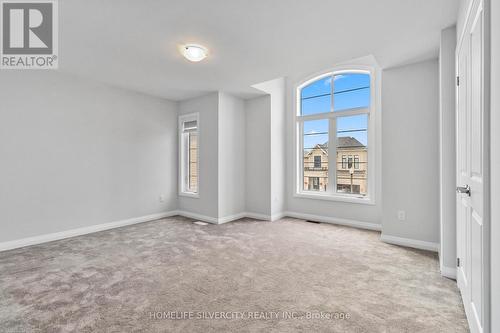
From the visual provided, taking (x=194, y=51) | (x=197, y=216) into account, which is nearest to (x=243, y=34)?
(x=194, y=51)

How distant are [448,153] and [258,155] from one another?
124 inches

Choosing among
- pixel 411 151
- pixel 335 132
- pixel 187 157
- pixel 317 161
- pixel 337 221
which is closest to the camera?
pixel 411 151

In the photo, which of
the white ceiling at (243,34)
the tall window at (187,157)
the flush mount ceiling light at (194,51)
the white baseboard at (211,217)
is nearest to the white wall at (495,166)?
the white ceiling at (243,34)

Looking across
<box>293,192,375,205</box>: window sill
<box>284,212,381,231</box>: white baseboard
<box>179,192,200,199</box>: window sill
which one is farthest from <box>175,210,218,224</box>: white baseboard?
<box>293,192,375,205</box>: window sill

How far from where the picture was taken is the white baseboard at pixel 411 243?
3072 mm

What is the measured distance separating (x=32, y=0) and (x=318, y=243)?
4111 mm

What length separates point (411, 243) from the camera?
321 cm

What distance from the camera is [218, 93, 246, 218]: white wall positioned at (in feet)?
15.1

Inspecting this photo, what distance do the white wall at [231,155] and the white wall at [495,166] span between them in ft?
12.6

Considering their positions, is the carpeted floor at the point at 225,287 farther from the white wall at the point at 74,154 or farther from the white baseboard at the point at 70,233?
the white wall at the point at 74,154

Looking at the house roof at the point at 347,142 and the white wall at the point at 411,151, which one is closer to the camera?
the white wall at the point at 411,151

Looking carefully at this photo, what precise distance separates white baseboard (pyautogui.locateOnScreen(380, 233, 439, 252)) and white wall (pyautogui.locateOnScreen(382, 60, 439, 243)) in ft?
0.14

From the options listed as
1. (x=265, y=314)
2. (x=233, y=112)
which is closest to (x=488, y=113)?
(x=265, y=314)

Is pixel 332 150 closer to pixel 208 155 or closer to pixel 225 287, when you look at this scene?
pixel 208 155
